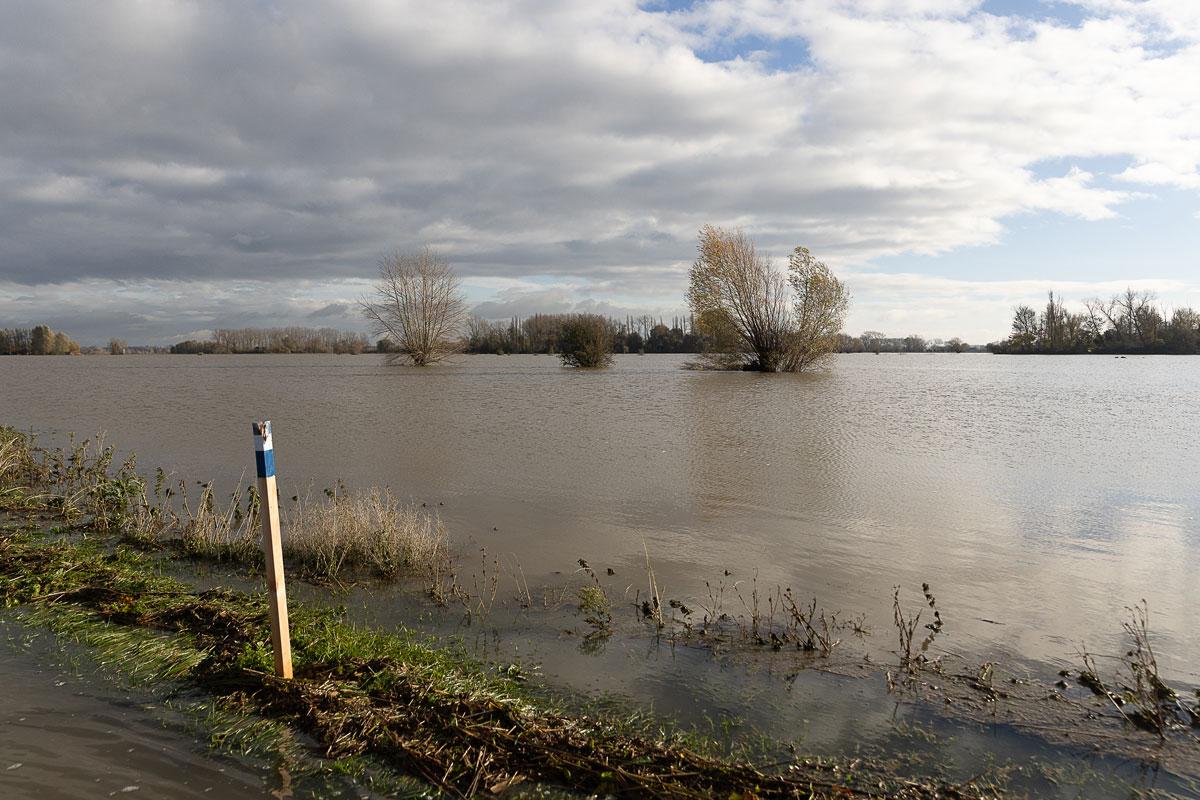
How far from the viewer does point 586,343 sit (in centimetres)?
6141

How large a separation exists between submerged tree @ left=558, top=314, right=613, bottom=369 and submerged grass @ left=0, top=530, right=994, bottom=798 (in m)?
55.3

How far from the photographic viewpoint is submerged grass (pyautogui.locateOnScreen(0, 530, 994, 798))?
3.92m

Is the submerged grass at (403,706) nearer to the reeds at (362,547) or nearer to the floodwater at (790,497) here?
the floodwater at (790,497)

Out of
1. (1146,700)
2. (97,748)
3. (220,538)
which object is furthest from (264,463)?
(1146,700)

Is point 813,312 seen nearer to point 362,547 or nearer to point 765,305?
point 765,305

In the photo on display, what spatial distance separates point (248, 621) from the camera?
5859 mm

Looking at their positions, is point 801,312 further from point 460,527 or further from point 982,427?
point 460,527

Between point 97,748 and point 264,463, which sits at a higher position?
point 264,463

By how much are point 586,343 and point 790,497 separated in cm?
4922

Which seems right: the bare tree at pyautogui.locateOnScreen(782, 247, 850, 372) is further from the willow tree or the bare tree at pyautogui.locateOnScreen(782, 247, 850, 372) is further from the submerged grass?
the submerged grass

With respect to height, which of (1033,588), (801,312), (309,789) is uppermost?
(801,312)

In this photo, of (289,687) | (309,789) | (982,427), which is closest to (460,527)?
(289,687)

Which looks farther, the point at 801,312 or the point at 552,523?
the point at 801,312

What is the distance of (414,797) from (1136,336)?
376 feet
